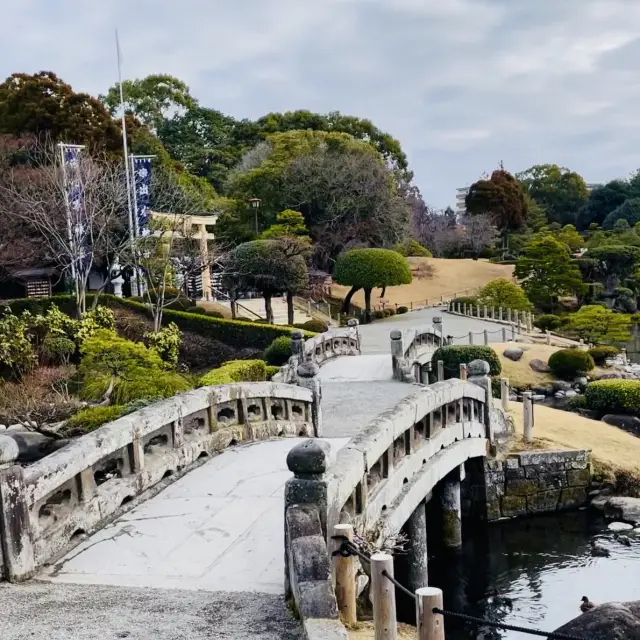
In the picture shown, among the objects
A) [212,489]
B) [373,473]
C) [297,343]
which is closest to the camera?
[212,489]

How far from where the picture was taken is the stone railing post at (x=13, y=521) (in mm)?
5996

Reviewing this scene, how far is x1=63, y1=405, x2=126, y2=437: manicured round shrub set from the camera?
53.2ft

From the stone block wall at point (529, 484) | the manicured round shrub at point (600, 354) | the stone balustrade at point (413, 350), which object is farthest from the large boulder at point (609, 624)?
the manicured round shrub at point (600, 354)

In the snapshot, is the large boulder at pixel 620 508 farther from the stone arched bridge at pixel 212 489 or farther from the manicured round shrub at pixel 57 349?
the manicured round shrub at pixel 57 349

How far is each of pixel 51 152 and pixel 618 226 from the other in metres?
49.3

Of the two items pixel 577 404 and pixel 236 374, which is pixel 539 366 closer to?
pixel 577 404

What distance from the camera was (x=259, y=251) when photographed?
112ft

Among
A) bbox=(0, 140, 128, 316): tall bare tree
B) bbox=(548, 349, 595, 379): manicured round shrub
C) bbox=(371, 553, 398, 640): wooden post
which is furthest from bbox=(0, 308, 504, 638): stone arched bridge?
bbox=(0, 140, 128, 316): tall bare tree

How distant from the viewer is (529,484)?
52.4 feet

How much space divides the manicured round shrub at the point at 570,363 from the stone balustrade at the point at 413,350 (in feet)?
15.2

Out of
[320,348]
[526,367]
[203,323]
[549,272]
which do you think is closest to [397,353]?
[320,348]

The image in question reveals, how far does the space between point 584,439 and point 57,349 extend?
55.4 ft

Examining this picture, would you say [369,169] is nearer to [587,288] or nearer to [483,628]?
[587,288]

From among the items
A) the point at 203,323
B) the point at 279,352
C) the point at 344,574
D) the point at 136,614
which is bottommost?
the point at 279,352
